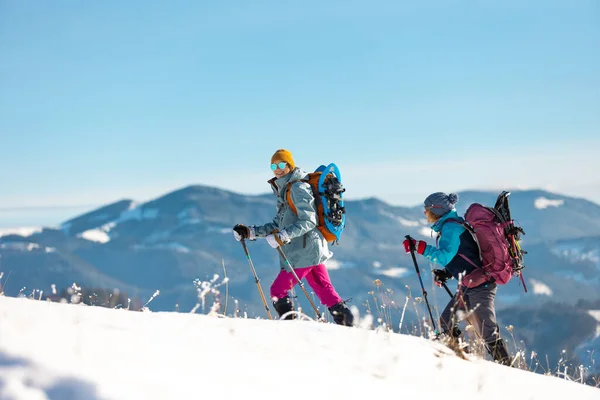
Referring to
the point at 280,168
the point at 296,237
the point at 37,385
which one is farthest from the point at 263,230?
the point at 37,385

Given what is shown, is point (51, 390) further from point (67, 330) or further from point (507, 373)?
point (507, 373)

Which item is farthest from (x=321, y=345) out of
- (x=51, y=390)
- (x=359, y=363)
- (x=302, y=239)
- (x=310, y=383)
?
(x=302, y=239)

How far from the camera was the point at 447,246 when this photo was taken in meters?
6.60

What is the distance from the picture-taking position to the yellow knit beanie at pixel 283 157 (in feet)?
24.5

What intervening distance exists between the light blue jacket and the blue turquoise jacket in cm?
138

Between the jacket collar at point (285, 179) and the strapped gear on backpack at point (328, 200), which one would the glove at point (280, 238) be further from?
the jacket collar at point (285, 179)

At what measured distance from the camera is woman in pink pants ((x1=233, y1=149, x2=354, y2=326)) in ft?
23.7

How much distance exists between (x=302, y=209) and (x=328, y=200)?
42 cm

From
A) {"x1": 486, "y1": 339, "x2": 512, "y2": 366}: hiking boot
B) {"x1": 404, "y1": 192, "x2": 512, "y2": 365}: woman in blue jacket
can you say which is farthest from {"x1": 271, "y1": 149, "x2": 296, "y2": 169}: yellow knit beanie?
{"x1": 486, "y1": 339, "x2": 512, "y2": 366}: hiking boot

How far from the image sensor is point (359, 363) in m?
3.43

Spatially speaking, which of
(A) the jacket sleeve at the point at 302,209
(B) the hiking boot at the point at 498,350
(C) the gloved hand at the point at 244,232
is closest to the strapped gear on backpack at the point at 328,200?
(A) the jacket sleeve at the point at 302,209

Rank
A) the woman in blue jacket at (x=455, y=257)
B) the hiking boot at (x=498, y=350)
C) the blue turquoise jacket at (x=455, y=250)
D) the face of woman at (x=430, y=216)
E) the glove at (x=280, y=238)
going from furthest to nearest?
the glove at (x=280, y=238), the face of woman at (x=430, y=216), the blue turquoise jacket at (x=455, y=250), the woman in blue jacket at (x=455, y=257), the hiking boot at (x=498, y=350)

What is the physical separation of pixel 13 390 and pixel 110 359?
0.42 metres

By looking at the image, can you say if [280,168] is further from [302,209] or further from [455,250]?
[455,250]
